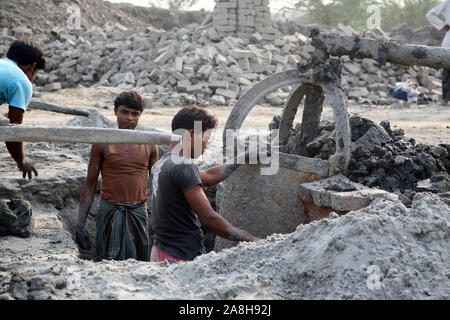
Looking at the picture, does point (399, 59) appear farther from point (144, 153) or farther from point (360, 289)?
point (360, 289)

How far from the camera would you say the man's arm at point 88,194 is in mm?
3936

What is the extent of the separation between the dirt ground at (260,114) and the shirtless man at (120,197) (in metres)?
3.51

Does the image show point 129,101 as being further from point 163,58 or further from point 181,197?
point 163,58

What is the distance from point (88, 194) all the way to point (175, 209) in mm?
1086

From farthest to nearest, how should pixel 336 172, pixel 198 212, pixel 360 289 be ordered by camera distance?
pixel 336 172 → pixel 198 212 → pixel 360 289

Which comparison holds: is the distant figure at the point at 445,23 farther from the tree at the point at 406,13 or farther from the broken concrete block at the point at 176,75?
the tree at the point at 406,13

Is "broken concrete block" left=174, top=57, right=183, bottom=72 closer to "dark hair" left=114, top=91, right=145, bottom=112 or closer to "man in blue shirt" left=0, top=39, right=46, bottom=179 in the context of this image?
"dark hair" left=114, top=91, right=145, bottom=112

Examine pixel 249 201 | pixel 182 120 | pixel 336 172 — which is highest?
pixel 182 120

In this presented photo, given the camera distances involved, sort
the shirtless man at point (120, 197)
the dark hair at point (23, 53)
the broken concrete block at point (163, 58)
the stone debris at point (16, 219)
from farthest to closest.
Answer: the broken concrete block at point (163, 58) < the shirtless man at point (120, 197) < the dark hair at point (23, 53) < the stone debris at point (16, 219)

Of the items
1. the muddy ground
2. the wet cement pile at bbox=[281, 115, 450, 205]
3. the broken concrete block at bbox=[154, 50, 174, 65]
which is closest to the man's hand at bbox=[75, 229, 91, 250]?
the muddy ground

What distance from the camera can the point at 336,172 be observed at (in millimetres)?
3969

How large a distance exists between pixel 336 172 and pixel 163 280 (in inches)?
76.7

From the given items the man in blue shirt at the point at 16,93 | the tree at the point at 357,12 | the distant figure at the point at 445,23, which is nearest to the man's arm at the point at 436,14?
the distant figure at the point at 445,23

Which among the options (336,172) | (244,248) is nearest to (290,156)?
(336,172)
